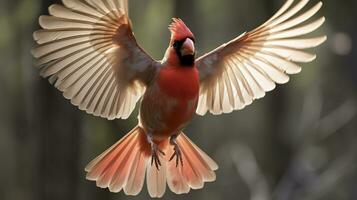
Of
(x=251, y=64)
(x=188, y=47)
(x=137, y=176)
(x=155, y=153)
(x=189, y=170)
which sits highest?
(x=188, y=47)

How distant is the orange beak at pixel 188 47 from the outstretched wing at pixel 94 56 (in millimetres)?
284

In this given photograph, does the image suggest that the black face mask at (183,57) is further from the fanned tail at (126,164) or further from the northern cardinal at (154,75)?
the fanned tail at (126,164)

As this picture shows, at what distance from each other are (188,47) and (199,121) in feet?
17.2

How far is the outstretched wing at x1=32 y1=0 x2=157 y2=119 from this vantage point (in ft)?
12.3

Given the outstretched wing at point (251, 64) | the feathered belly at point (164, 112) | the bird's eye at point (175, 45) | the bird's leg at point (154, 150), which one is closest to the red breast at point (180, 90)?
the feathered belly at point (164, 112)

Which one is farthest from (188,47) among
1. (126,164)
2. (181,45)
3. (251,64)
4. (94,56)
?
(126,164)

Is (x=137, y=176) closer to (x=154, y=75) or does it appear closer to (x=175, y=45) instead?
(x=154, y=75)

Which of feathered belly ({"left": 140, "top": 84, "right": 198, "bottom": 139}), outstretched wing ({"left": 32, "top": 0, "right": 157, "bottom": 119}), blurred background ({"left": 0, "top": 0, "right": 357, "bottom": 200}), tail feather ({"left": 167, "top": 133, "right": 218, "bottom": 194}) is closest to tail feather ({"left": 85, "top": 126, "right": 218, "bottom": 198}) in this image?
tail feather ({"left": 167, "top": 133, "right": 218, "bottom": 194})

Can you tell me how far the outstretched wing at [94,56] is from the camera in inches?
147

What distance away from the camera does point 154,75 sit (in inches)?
165

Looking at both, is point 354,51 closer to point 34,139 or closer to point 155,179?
point 34,139

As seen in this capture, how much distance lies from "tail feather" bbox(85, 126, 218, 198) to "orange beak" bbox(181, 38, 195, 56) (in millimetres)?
770

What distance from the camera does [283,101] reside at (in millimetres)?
11445

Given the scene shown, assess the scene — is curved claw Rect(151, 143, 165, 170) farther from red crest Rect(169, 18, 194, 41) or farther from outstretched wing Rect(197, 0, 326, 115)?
red crest Rect(169, 18, 194, 41)
